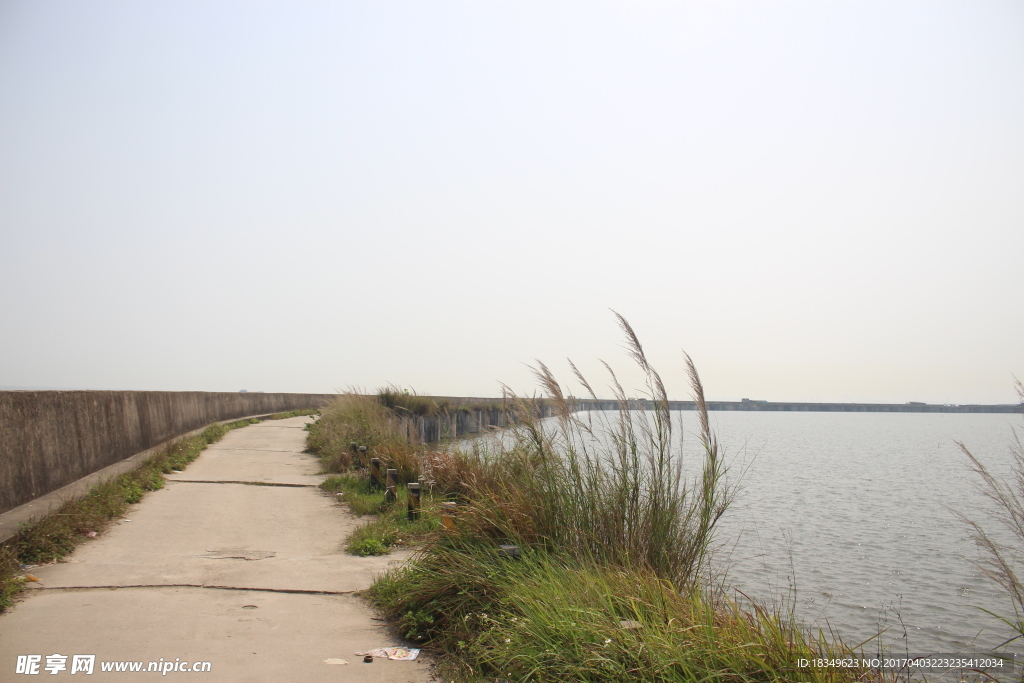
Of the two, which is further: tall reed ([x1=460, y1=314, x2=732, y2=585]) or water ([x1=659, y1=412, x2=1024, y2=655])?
water ([x1=659, y1=412, x2=1024, y2=655])

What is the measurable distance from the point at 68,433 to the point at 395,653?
5.16m

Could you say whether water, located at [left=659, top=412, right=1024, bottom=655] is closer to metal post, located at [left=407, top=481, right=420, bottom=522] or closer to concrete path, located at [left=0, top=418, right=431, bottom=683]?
concrete path, located at [left=0, top=418, right=431, bottom=683]

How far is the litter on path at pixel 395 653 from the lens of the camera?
352cm

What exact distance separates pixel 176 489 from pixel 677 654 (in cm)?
729

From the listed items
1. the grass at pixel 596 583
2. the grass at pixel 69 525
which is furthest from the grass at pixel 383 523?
the grass at pixel 69 525

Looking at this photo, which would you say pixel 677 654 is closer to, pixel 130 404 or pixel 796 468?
pixel 130 404

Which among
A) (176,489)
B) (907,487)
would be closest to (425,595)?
(176,489)

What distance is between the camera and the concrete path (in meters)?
3.34

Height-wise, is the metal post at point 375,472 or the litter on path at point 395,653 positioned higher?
the metal post at point 375,472

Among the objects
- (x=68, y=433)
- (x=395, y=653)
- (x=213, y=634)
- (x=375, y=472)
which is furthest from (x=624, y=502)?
(x=68, y=433)

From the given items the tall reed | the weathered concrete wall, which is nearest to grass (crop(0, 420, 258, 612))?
the weathered concrete wall

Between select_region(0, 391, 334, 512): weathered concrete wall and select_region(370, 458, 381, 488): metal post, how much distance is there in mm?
3174

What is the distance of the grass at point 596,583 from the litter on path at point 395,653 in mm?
152

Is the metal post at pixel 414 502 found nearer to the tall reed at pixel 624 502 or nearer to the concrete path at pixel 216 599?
the concrete path at pixel 216 599
